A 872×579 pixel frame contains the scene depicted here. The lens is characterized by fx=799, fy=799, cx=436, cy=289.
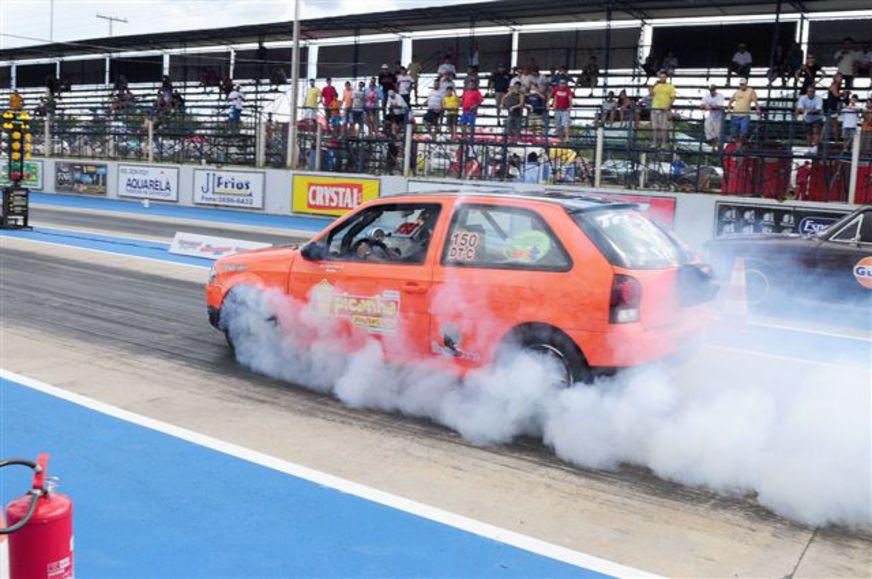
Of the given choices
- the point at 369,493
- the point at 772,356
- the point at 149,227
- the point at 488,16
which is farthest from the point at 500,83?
the point at 369,493

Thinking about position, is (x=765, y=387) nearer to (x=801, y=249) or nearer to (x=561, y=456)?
(x=561, y=456)

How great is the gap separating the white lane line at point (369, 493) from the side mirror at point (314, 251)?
1.79 m

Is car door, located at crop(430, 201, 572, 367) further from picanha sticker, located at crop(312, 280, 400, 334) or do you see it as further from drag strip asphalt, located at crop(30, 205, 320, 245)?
drag strip asphalt, located at crop(30, 205, 320, 245)

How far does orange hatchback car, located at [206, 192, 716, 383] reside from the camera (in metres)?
5.27

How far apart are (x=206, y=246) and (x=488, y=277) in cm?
1041

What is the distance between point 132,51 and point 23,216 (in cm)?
2294

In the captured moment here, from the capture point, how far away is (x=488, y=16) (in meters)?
25.2

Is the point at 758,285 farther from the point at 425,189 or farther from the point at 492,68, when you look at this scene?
the point at 492,68

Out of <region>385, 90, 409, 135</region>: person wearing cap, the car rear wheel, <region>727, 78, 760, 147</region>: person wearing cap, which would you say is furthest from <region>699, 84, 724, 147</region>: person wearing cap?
the car rear wheel

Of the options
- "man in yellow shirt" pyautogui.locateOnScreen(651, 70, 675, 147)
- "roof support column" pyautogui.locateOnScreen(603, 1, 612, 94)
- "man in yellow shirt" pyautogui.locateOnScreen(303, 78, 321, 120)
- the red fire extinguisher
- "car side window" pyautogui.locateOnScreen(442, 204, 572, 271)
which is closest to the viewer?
the red fire extinguisher

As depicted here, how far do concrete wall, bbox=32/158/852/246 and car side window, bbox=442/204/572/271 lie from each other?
51 cm

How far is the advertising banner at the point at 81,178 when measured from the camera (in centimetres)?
3192

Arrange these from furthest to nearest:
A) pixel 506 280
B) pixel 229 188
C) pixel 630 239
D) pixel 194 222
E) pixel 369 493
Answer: pixel 229 188 < pixel 194 222 < pixel 630 239 < pixel 506 280 < pixel 369 493

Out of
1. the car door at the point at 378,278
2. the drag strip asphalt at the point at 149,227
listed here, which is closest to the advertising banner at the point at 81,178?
the drag strip asphalt at the point at 149,227
